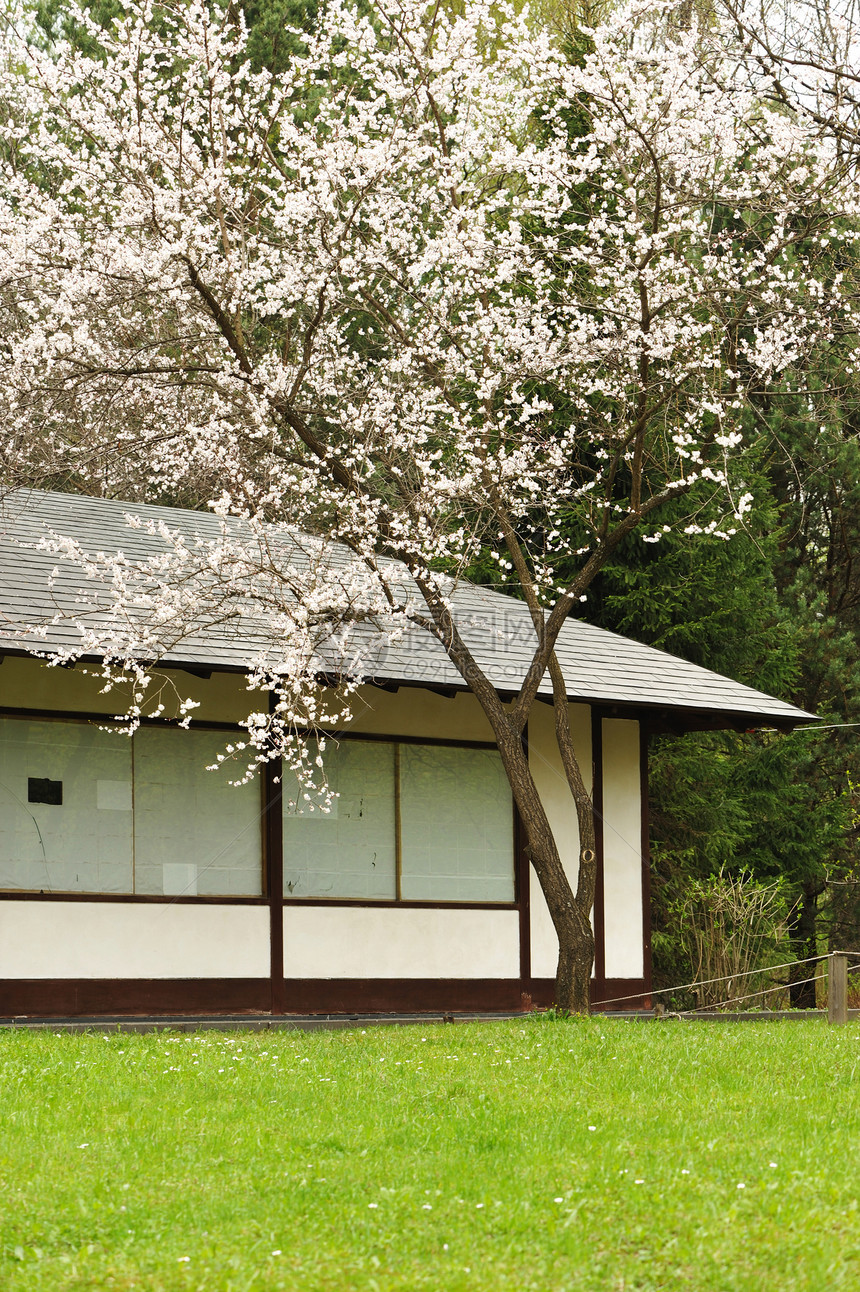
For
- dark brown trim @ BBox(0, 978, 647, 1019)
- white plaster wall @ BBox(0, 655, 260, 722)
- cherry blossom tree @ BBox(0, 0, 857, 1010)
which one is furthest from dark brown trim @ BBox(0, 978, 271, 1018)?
white plaster wall @ BBox(0, 655, 260, 722)

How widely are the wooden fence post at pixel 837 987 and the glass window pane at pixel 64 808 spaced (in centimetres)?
584

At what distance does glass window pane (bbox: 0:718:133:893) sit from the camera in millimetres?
11711

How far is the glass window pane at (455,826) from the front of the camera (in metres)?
13.7

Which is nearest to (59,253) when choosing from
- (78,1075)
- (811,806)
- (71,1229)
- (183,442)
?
(183,442)

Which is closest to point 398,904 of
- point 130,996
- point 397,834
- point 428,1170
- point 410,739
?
point 397,834

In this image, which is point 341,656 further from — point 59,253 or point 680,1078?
point 680,1078

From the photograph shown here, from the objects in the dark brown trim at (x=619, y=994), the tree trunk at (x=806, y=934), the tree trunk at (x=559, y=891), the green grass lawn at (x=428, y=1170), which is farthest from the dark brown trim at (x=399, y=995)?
the tree trunk at (x=806, y=934)

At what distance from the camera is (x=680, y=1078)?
804cm

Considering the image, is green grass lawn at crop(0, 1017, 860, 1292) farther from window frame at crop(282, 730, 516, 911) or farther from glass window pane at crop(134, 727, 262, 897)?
window frame at crop(282, 730, 516, 911)

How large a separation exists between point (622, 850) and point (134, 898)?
528 centimetres

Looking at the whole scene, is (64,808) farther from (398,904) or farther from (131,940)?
(398,904)

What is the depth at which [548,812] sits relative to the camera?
14.4 metres

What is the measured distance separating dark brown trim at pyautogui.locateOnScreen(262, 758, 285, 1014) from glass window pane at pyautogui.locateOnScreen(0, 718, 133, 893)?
1257 mm

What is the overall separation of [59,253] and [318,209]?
218 cm
